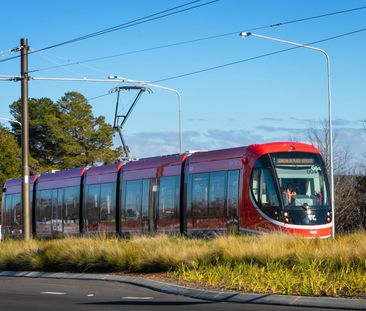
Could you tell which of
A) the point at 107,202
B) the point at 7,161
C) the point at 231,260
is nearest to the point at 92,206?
the point at 107,202

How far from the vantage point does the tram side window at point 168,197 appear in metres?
29.0

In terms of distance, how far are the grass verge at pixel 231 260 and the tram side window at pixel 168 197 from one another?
5.34 m

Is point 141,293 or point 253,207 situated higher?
point 253,207

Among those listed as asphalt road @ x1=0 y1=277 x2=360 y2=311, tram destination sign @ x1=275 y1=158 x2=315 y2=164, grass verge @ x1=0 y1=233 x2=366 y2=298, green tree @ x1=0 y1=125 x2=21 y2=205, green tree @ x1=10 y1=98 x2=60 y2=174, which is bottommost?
asphalt road @ x1=0 y1=277 x2=360 y2=311

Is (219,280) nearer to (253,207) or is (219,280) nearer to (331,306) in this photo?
(331,306)

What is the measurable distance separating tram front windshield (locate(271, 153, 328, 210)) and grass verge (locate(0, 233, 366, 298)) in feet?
13.3

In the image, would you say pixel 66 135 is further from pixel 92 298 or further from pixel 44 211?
pixel 92 298

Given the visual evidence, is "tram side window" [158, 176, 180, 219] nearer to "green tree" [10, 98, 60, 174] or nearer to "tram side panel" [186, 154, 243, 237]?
"tram side panel" [186, 154, 243, 237]

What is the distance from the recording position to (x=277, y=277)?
1614cm

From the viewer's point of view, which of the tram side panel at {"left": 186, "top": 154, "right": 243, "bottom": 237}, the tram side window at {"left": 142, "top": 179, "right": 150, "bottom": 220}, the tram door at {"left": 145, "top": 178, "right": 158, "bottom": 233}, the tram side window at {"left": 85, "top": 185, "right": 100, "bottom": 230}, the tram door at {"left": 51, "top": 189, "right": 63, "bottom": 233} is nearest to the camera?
the tram side panel at {"left": 186, "top": 154, "right": 243, "bottom": 237}

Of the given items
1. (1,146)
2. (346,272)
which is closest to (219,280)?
(346,272)

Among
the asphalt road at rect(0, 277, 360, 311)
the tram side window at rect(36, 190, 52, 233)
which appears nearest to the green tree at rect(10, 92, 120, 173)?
the tram side window at rect(36, 190, 52, 233)

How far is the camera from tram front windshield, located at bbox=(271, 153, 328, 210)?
2491cm

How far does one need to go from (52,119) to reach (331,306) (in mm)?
71927
